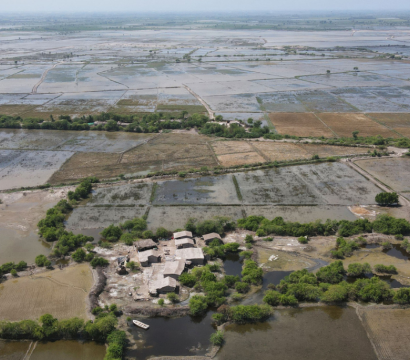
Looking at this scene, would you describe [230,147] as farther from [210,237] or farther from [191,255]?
[191,255]

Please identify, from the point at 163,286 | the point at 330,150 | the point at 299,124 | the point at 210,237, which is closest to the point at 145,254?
the point at 163,286

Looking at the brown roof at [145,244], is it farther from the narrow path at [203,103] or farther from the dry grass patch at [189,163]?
the narrow path at [203,103]

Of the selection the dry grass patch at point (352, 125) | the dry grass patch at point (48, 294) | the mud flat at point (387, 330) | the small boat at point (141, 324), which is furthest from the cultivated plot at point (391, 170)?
the dry grass patch at point (48, 294)

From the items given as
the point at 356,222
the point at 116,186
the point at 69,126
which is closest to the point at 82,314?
the point at 116,186

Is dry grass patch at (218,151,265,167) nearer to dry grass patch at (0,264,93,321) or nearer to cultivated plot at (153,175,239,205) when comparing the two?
cultivated plot at (153,175,239,205)

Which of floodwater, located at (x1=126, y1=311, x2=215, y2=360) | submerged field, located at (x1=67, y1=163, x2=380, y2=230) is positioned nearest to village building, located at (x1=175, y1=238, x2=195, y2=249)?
submerged field, located at (x1=67, y1=163, x2=380, y2=230)

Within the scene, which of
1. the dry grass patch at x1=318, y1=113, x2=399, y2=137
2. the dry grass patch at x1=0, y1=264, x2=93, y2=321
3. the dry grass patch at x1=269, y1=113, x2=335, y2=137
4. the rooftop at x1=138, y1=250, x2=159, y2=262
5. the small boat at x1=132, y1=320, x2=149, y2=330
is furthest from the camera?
the dry grass patch at x1=269, y1=113, x2=335, y2=137
